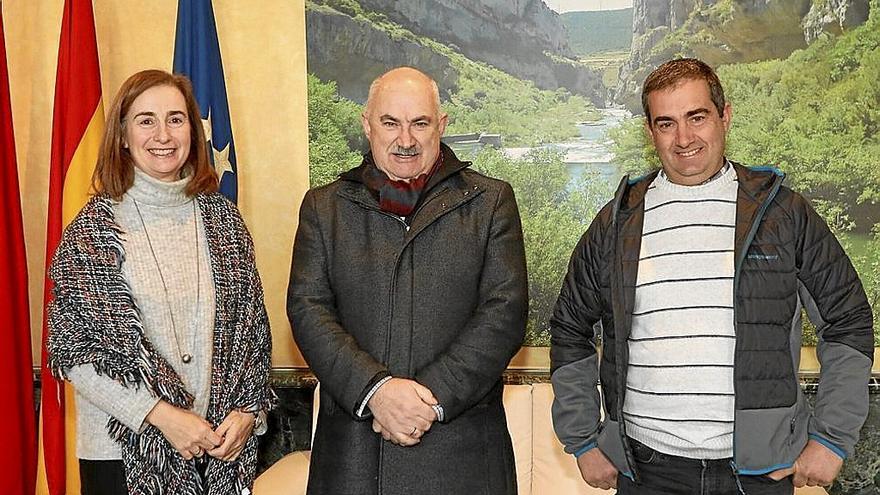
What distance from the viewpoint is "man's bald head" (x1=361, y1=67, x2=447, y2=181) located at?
2402 mm

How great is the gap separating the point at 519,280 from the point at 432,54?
6.00ft

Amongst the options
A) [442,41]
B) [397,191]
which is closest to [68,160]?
[442,41]

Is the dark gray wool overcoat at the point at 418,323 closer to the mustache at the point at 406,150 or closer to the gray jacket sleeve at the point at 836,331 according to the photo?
the mustache at the point at 406,150

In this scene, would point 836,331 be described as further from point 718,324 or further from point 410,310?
point 410,310

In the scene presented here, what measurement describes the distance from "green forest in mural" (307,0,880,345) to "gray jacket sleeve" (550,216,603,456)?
137 centimetres

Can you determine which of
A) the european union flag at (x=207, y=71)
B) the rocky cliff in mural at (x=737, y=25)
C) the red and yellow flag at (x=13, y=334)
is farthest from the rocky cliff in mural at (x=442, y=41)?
the red and yellow flag at (x=13, y=334)

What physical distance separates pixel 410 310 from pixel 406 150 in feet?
1.25

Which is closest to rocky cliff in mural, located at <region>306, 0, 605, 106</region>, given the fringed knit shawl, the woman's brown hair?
the woman's brown hair

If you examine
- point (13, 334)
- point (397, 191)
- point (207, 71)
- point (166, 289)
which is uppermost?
point (207, 71)

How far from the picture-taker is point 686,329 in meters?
2.34

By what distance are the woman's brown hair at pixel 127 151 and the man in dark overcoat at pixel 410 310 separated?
1.13 ft

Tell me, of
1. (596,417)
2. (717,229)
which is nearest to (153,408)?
(596,417)

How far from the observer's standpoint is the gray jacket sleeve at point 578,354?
2566 millimetres

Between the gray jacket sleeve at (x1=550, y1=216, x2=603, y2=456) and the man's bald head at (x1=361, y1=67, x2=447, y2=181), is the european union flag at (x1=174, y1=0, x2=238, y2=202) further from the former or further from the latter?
the gray jacket sleeve at (x1=550, y1=216, x2=603, y2=456)
